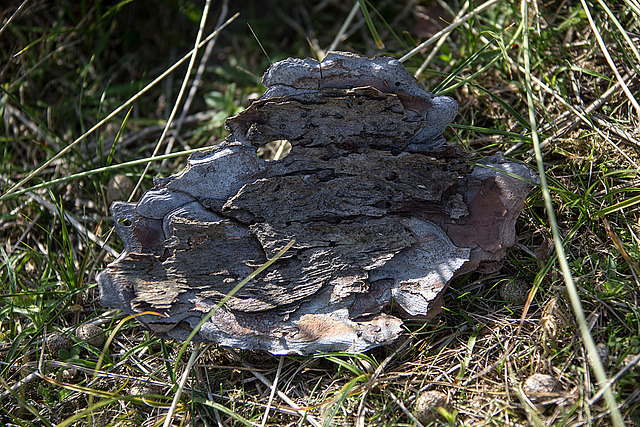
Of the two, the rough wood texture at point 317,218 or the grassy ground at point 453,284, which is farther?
the rough wood texture at point 317,218

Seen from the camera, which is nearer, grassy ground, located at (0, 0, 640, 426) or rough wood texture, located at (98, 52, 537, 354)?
grassy ground, located at (0, 0, 640, 426)

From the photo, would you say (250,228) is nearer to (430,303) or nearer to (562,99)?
(430,303)

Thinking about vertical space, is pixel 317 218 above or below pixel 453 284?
above

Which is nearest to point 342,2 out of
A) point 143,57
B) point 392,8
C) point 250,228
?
point 392,8

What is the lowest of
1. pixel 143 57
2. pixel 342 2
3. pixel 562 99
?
pixel 562 99
